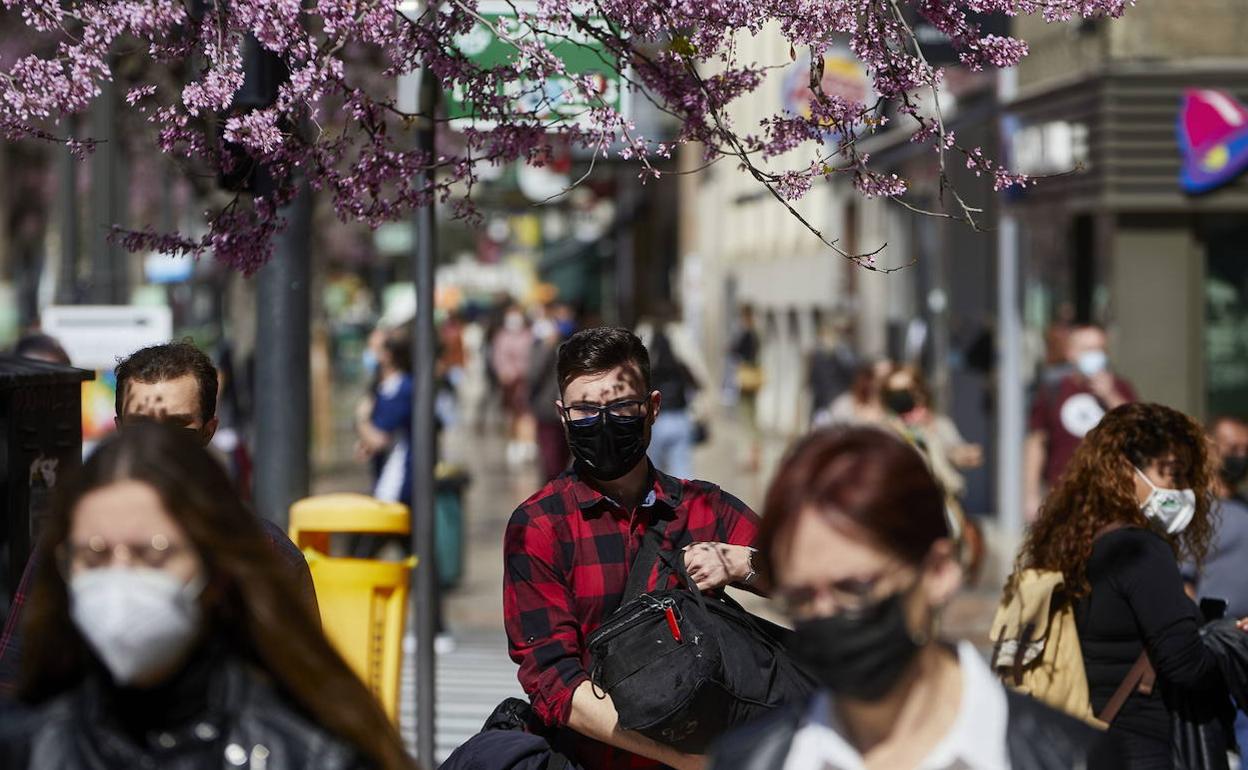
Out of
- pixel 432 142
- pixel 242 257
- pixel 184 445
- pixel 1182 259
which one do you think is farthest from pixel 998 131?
pixel 184 445

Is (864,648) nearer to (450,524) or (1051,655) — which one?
(1051,655)

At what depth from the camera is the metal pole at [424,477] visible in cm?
754

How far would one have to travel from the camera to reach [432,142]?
6.59 meters

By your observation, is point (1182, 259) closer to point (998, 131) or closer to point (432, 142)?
point (998, 131)

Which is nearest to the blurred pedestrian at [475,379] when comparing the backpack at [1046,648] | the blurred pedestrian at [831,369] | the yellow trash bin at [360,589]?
the blurred pedestrian at [831,369]

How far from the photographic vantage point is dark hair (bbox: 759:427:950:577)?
2.73m

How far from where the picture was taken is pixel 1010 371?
16.5 metres

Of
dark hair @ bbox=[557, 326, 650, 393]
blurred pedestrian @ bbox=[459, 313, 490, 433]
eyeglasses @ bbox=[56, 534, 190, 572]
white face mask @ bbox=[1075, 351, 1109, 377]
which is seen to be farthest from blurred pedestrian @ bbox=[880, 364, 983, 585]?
blurred pedestrian @ bbox=[459, 313, 490, 433]

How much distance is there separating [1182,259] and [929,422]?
15.7 feet

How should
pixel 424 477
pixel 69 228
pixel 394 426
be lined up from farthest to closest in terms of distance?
pixel 69 228, pixel 394 426, pixel 424 477

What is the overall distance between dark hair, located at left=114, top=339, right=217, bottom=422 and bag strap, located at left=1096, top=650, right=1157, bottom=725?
2220mm

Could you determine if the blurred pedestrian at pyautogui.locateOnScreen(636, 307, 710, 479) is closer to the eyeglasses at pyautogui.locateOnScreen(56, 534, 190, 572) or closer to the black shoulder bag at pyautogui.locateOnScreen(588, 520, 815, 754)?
the black shoulder bag at pyautogui.locateOnScreen(588, 520, 815, 754)

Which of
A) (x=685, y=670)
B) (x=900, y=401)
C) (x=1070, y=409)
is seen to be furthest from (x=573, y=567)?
(x=900, y=401)

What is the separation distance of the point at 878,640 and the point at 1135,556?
2.49 m
